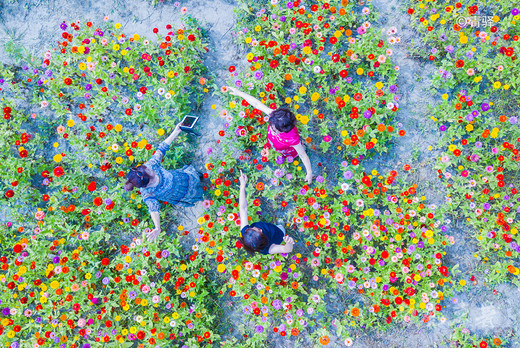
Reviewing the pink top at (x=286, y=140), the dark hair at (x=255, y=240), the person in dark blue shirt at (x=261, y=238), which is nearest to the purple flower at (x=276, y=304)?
the person in dark blue shirt at (x=261, y=238)

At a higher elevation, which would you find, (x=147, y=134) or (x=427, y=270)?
(x=147, y=134)

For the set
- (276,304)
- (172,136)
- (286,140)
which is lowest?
(276,304)

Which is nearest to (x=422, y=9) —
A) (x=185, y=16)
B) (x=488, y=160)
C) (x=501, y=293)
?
(x=488, y=160)

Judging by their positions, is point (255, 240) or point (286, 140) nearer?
point (255, 240)

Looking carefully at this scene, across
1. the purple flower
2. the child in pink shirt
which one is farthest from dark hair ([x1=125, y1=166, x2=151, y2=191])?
the purple flower

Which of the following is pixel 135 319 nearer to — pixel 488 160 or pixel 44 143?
pixel 44 143

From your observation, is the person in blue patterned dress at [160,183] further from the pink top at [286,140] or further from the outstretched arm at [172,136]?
the pink top at [286,140]

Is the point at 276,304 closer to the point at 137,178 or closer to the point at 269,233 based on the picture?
the point at 269,233

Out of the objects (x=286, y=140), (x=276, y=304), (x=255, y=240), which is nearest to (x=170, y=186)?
(x=255, y=240)
